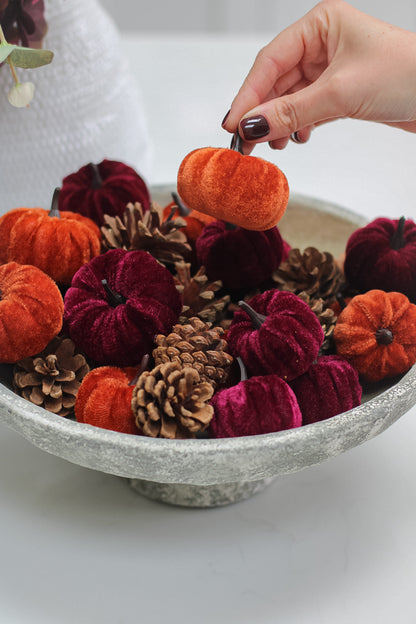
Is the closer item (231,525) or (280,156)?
(231,525)

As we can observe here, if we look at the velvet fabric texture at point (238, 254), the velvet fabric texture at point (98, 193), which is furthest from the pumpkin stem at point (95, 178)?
the velvet fabric texture at point (238, 254)

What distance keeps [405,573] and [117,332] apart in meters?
0.26

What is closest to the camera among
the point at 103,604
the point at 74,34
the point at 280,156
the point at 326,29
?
the point at 103,604

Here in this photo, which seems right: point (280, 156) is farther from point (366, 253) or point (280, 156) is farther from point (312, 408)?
point (312, 408)

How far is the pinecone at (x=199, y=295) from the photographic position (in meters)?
0.54

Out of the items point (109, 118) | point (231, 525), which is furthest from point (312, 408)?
point (109, 118)

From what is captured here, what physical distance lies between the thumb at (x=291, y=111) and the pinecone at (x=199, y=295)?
11cm

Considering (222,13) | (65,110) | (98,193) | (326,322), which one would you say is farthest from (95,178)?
(222,13)

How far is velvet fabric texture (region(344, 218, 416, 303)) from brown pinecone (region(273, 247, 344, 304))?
21 millimetres

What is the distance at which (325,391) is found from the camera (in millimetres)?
483

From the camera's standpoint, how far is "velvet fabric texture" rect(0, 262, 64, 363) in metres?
0.48

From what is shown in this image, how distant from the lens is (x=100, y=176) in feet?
2.06

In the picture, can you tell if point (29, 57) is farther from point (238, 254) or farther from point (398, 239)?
point (398, 239)

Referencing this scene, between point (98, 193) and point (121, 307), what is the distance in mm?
156
